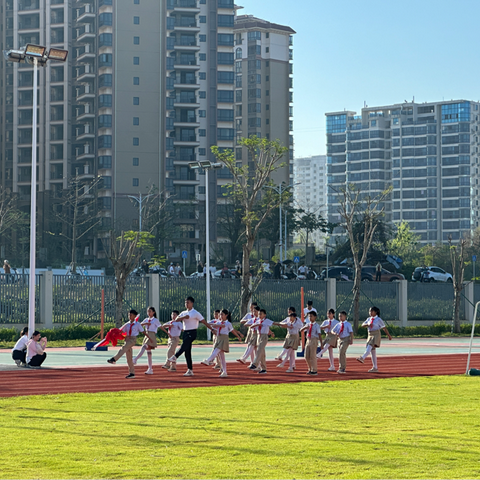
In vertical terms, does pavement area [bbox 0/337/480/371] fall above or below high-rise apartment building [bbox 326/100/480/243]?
below

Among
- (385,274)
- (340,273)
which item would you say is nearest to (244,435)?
(340,273)

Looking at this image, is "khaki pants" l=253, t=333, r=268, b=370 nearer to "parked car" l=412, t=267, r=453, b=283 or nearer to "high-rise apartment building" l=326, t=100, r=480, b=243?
"parked car" l=412, t=267, r=453, b=283

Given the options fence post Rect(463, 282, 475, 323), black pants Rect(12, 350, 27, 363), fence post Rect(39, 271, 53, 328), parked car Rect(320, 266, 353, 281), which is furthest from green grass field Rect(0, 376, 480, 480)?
parked car Rect(320, 266, 353, 281)

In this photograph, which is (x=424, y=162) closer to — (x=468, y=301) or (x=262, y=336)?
(x=468, y=301)

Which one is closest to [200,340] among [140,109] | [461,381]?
[461,381]

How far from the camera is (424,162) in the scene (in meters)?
163

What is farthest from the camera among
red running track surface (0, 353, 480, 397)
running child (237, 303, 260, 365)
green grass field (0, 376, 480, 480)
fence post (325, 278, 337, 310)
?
fence post (325, 278, 337, 310)

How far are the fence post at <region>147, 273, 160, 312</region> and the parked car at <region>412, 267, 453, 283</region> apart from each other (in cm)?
2645

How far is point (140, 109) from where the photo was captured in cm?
9494

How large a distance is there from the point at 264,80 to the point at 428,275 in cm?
7696

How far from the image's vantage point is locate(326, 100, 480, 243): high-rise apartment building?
158750mm

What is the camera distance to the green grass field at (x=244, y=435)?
27.9ft

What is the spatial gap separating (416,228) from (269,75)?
47662mm

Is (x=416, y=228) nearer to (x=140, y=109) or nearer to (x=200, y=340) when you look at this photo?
(x=140, y=109)
